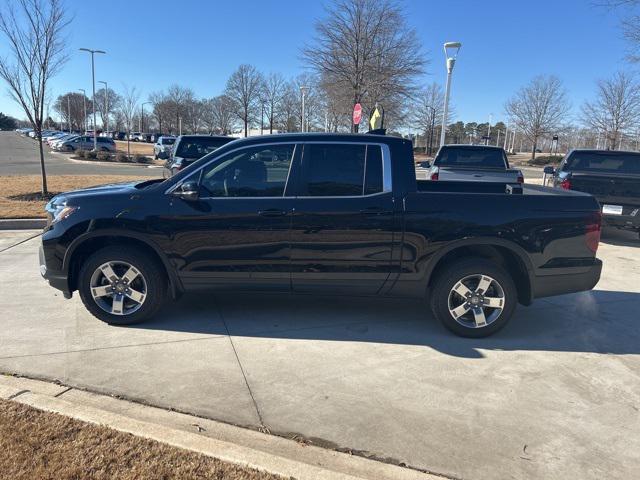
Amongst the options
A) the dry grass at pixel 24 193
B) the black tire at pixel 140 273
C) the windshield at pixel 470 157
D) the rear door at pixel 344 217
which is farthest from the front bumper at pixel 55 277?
the windshield at pixel 470 157

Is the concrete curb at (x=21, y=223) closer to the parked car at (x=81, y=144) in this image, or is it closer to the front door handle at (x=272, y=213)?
the front door handle at (x=272, y=213)

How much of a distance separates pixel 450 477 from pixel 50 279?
3.88m

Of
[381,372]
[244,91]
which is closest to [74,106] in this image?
[244,91]

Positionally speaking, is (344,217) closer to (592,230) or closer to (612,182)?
(592,230)

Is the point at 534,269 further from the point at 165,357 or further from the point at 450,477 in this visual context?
the point at 165,357

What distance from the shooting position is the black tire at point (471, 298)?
14.4 feet

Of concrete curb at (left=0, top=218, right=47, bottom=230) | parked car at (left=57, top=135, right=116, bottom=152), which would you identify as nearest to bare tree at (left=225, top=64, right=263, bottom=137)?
parked car at (left=57, top=135, right=116, bottom=152)

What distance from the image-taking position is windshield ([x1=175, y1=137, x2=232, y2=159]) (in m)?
12.3

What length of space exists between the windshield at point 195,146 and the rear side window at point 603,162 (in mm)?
8261

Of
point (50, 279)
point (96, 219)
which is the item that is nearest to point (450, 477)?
point (96, 219)

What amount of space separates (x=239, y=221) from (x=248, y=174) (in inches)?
17.5

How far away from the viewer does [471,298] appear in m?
4.45

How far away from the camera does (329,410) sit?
3244 millimetres

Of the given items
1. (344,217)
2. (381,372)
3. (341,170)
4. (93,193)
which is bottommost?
(381,372)
